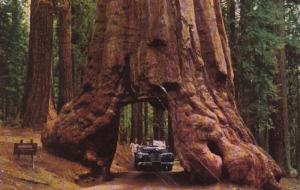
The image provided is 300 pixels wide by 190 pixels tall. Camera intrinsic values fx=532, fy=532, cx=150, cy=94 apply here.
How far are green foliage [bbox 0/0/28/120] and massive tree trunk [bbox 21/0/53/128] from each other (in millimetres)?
22234

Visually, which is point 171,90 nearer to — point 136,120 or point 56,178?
point 56,178

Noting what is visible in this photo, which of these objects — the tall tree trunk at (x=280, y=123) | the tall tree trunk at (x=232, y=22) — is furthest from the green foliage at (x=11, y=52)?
the tall tree trunk at (x=280, y=123)

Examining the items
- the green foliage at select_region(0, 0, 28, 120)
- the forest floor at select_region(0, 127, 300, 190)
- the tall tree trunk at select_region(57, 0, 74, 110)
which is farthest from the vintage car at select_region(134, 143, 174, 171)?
the green foliage at select_region(0, 0, 28, 120)

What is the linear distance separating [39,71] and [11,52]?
84.6ft

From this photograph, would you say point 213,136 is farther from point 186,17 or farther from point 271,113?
point 271,113

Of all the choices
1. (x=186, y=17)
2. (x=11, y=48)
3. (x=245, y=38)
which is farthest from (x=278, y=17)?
(x=11, y=48)

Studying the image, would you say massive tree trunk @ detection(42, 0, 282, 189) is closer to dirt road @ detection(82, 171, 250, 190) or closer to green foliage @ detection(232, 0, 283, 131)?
dirt road @ detection(82, 171, 250, 190)

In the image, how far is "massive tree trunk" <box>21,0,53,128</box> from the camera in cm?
2055

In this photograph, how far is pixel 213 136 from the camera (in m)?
15.6

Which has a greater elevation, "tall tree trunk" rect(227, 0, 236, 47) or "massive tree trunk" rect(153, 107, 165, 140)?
"tall tree trunk" rect(227, 0, 236, 47)

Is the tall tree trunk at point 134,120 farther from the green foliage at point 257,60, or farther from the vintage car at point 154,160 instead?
the vintage car at point 154,160

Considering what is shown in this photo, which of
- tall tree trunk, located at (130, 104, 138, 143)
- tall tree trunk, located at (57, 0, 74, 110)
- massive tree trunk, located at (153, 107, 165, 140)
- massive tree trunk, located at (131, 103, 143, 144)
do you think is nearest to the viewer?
tall tree trunk, located at (57, 0, 74, 110)

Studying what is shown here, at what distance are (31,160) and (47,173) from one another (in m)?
0.69

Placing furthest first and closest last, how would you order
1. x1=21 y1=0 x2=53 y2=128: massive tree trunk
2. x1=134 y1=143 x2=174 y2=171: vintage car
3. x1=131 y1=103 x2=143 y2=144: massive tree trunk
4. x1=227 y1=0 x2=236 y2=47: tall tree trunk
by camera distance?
x1=131 y1=103 x2=143 y2=144: massive tree trunk, x1=227 y1=0 x2=236 y2=47: tall tree trunk, x1=134 y1=143 x2=174 y2=171: vintage car, x1=21 y1=0 x2=53 y2=128: massive tree trunk
